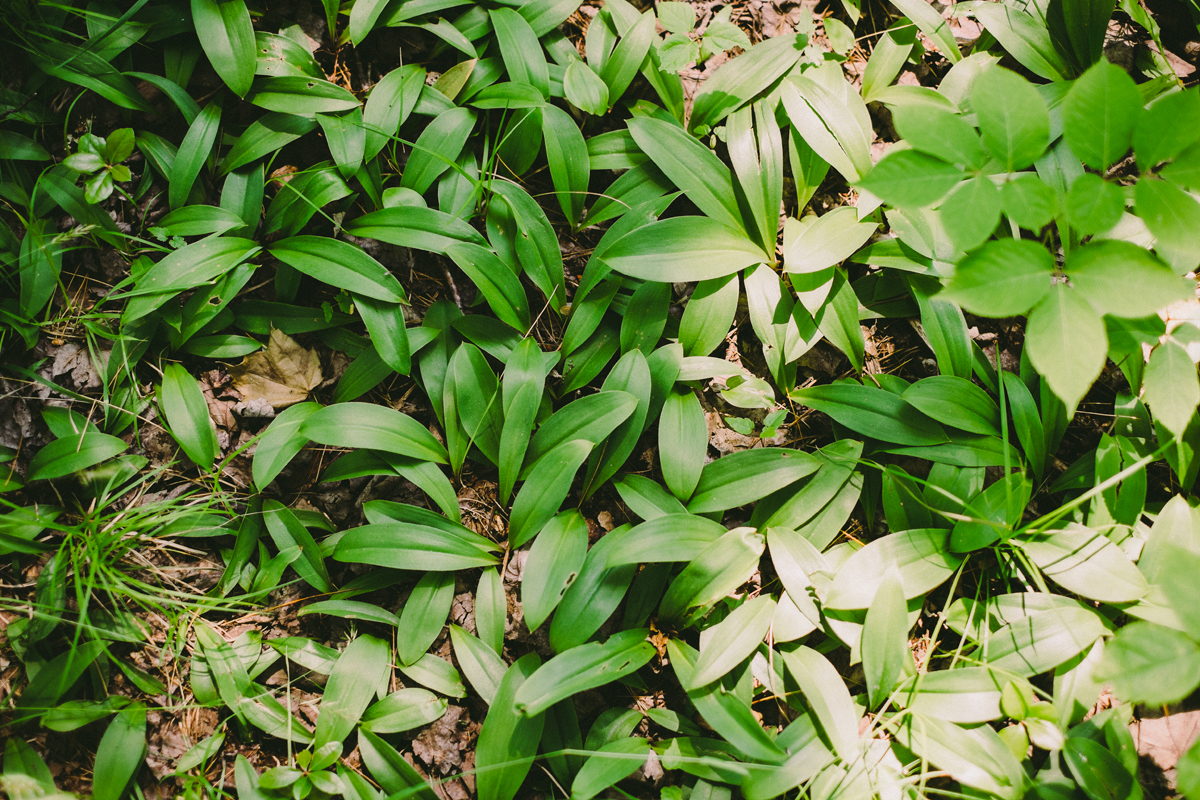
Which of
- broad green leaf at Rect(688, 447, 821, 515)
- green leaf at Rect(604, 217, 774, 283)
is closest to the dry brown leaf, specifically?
green leaf at Rect(604, 217, 774, 283)

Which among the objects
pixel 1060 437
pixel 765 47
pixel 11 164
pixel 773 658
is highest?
pixel 765 47

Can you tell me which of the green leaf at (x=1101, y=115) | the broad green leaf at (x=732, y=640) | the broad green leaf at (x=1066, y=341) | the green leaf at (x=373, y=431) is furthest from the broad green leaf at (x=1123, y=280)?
the green leaf at (x=373, y=431)

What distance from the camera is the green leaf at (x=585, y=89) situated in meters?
1.86

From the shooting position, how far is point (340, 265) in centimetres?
179

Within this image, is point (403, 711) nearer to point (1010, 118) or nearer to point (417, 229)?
point (417, 229)

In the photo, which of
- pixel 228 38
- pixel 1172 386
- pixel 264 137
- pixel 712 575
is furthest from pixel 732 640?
pixel 228 38

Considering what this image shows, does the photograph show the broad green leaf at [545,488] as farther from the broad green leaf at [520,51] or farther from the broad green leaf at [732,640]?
the broad green leaf at [520,51]

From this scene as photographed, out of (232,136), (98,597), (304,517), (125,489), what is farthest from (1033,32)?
(98,597)

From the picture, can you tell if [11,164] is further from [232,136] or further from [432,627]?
[432,627]

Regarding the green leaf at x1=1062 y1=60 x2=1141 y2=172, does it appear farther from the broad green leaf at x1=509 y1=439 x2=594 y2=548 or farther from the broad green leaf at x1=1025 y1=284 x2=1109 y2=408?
the broad green leaf at x1=509 y1=439 x2=594 y2=548

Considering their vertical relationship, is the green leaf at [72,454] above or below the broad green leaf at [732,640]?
above

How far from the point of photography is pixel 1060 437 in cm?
178

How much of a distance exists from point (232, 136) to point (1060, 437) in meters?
2.61

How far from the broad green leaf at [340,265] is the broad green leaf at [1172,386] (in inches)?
76.1
